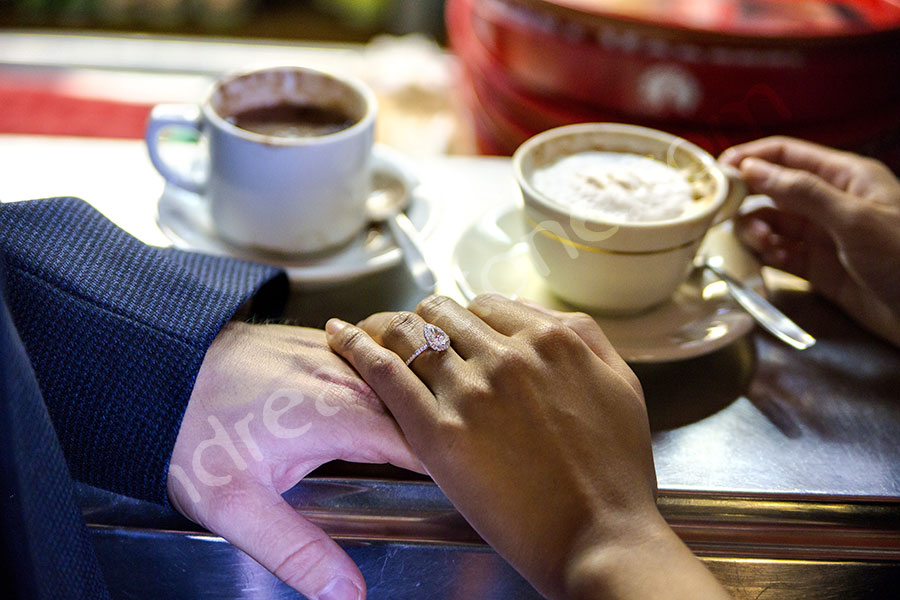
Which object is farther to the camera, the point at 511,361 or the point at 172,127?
the point at 172,127

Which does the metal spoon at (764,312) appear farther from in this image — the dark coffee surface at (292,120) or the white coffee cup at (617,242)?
the dark coffee surface at (292,120)

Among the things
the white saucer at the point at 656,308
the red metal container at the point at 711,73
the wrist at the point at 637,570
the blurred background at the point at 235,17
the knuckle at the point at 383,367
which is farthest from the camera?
the blurred background at the point at 235,17

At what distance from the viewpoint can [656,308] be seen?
2.44 feet

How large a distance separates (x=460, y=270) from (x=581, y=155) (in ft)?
0.59

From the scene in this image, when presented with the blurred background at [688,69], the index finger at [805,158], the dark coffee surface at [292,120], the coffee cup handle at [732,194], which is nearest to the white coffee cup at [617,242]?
the coffee cup handle at [732,194]

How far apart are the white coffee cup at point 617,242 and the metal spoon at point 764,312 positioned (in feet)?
0.19

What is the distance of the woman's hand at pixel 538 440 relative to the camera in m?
0.50

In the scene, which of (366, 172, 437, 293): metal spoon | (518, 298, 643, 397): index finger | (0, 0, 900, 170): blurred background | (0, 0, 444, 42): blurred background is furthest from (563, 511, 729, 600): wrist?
(0, 0, 444, 42): blurred background

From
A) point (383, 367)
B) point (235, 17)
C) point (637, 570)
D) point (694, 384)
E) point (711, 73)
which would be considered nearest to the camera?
point (637, 570)

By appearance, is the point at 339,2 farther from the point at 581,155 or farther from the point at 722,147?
the point at 581,155

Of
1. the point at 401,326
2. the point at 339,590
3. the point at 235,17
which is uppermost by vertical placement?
the point at 401,326

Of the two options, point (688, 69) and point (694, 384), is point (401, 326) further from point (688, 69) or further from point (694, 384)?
point (688, 69)

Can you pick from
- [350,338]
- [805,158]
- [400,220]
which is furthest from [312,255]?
[805,158]

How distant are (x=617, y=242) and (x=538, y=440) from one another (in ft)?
0.72
